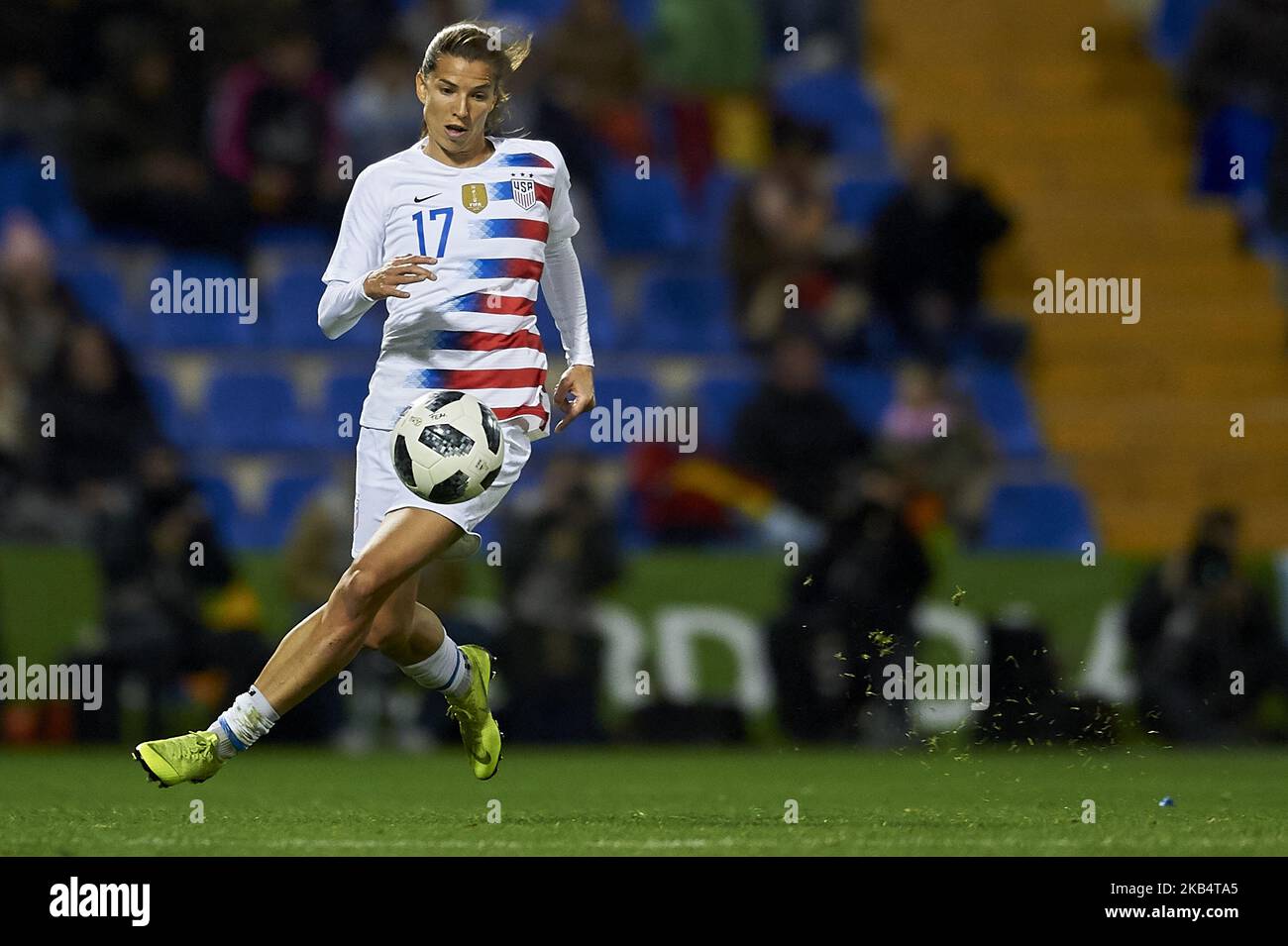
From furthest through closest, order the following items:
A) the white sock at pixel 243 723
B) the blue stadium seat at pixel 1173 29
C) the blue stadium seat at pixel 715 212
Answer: the blue stadium seat at pixel 1173 29, the blue stadium seat at pixel 715 212, the white sock at pixel 243 723

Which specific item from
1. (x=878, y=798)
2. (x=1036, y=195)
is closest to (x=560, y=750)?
(x=878, y=798)

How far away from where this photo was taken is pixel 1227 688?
394 inches

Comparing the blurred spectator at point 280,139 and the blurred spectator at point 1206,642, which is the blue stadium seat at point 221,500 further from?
the blurred spectator at point 1206,642

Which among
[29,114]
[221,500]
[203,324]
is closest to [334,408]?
[221,500]

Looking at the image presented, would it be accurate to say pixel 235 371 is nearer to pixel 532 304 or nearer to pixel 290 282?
pixel 290 282

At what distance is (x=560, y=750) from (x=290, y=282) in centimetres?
328

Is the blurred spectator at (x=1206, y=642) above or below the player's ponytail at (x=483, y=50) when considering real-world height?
below

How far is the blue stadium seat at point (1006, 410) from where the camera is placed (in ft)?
38.3

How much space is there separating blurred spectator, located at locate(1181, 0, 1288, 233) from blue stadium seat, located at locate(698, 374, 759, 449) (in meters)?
3.96

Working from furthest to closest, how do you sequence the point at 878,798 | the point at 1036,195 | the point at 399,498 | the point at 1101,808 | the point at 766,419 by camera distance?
1. the point at 1036,195
2. the point at 766,419
3. the point at 878,798
4. the point at 1101,808
5. the point at 399,498

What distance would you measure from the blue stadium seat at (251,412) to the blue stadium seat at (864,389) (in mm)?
2773

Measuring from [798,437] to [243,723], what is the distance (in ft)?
16.8

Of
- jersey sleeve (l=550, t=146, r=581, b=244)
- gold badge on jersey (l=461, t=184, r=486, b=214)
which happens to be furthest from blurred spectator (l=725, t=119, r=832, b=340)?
gold badge on jersey (l=461, t=184, r=486, b=214)

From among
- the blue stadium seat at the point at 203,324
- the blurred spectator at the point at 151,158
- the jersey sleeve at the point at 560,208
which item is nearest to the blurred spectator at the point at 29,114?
the blurred spectator at the point at 151,158
